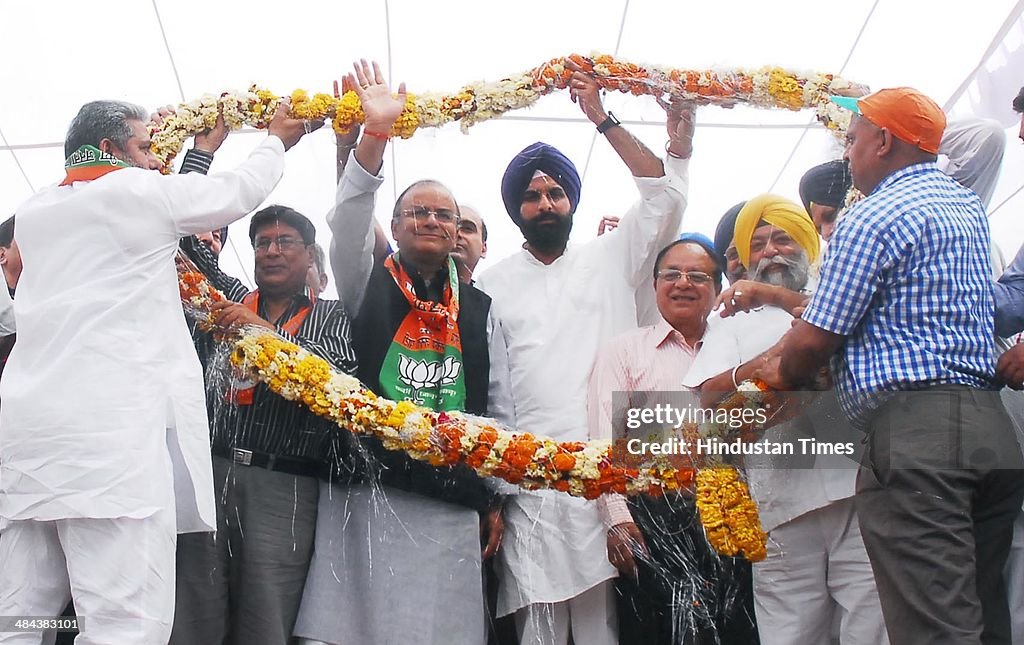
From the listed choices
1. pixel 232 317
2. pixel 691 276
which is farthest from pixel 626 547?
pixel 232 317

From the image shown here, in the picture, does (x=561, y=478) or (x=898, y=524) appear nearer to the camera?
(x=898, y=524)

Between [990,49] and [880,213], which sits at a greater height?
[990,49]

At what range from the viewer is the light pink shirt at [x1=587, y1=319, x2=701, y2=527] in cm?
353

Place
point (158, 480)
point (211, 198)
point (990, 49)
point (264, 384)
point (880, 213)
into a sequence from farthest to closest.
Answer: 1. point (990, 49)
2. point (264, 384)
3. point (211, 198)
4. point (158, 480)
5. point (880, 213)

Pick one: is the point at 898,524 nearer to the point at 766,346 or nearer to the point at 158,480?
the point at 766,346

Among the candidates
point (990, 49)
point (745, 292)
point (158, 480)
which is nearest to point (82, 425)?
point (158, 480)

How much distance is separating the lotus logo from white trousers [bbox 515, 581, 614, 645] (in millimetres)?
812

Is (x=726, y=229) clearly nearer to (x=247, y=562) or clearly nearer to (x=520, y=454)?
(x=520, y=454)

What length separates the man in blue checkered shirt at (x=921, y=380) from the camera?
2586 mm

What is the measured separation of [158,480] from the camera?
118 inches

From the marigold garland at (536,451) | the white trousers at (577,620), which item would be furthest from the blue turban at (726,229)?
the white trousers at (577,620)

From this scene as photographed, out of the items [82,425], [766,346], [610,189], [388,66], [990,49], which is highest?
[388,66]

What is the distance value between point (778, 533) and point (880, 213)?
3.62ft

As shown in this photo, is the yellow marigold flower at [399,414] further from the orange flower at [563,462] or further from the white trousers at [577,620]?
the white trousers at [577,620]
